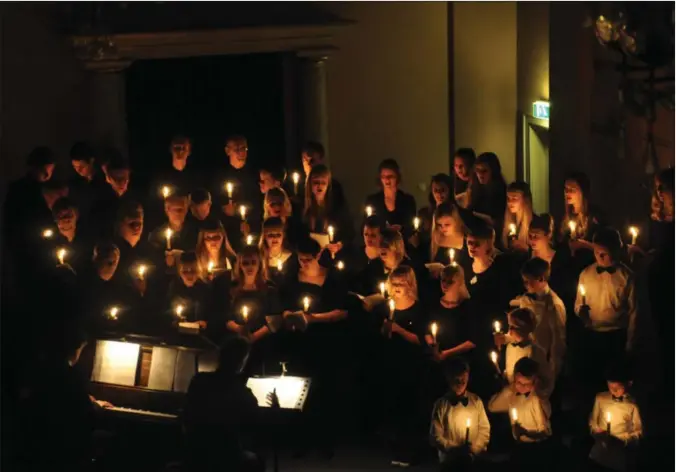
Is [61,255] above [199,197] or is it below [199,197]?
below

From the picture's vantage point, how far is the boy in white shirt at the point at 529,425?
1006 cm

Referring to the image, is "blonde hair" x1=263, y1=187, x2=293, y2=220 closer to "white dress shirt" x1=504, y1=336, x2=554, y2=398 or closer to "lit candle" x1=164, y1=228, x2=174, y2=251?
"lit candle" x1=164, y1=228, x2=174, y2=251

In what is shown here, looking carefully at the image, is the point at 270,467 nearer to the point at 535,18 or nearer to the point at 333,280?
the point at 333,280

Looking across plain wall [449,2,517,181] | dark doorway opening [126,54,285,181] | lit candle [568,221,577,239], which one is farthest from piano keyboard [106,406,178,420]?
plain wall [449,2,517,181]

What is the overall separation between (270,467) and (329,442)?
54 centimetres

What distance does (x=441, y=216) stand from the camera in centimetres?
1194

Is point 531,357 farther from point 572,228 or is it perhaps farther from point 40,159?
point 40,159

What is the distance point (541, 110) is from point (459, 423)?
6.95m

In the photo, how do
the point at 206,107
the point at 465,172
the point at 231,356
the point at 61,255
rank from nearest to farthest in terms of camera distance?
the point at 231,356, the point at 61,255, the point at 465,172, the point at 206,107

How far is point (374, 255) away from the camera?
11.9 metres

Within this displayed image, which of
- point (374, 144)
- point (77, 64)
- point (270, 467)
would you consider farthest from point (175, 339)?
point (374, 144)

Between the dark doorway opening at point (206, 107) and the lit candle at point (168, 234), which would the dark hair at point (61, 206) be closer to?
the lit candle at point (168, 234)

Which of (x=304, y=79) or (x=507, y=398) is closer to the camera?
(x=507, y=398)

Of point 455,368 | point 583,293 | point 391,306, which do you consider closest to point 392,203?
point 391,306
